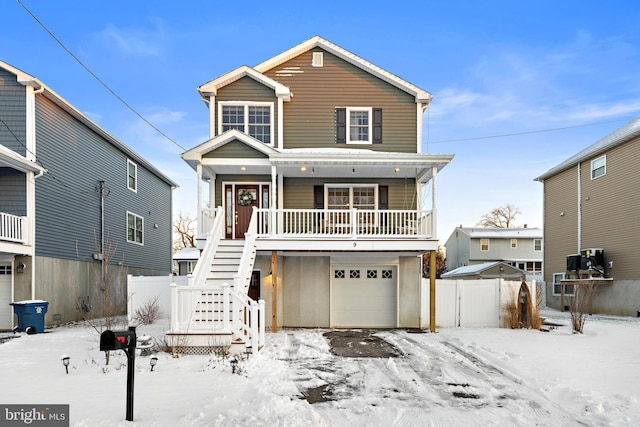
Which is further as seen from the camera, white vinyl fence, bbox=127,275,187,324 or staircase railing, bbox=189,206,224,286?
white vinyl fence, bbox=127,275,187,324

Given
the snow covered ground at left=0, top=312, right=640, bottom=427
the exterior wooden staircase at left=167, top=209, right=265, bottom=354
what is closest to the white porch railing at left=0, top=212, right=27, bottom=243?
the snow covered ground at left=0, top=312, right=640, bottom=427

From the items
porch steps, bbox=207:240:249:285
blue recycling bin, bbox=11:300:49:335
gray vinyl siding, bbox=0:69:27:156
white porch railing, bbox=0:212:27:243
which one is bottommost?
blue recycling bin, bbox=11:300:49:335

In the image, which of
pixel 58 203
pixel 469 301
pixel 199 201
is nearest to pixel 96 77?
pixel 58 203

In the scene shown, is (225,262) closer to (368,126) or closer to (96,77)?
(368,126)

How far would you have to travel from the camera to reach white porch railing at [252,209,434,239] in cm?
1339

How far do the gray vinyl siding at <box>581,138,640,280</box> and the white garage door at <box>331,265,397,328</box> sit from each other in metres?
11.0

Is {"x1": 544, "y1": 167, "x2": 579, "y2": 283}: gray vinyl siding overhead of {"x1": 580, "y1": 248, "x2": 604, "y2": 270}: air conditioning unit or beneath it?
overhead

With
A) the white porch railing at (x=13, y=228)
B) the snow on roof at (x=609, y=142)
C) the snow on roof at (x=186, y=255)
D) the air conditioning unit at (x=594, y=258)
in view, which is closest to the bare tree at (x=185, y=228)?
the snow on roof at (x=186, y=255)

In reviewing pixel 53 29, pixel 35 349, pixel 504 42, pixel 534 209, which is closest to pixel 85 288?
pixel 35 349

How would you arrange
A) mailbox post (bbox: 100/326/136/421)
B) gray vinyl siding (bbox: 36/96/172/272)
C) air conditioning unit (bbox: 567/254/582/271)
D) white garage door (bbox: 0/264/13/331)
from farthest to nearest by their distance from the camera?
air conditioning unit (bbox: 567/254/582/271) < gray vinyl siding (bbox: 36/96/172/272) < white garage door (bbox: 0/264/13/331) < mailbox post (bbox: 100/326/136/421)

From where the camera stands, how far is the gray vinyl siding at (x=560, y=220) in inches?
893

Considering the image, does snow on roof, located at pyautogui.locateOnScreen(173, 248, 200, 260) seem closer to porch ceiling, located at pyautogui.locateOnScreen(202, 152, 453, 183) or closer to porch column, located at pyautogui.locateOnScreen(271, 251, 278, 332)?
porch ceiling, located at pyautogui.locateOnScreen(202, 152, 453, 183)

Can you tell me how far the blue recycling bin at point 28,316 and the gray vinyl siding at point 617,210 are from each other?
2217 centimetres

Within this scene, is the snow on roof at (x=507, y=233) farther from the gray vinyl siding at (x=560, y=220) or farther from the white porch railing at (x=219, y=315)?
the white porch railing at (x=219, y=315)
